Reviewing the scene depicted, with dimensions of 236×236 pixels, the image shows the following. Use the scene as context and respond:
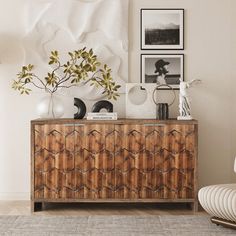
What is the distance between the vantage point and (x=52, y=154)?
490 centimetres

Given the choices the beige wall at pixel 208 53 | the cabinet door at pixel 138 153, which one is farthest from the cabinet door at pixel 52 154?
the beige wall at pixel 208 53

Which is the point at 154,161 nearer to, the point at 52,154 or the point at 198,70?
the point at 52,154

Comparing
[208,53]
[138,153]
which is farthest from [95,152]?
[208,53]

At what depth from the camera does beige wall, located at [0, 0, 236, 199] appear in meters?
5.39

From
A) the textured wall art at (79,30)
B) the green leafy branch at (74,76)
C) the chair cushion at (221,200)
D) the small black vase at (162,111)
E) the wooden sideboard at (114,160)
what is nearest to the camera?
the chair cushion at (221,200)

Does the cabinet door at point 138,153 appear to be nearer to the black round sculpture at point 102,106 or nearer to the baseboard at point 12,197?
the black round sculpture at point 102,106

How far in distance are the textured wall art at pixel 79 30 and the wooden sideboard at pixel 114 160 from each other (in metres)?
0.61

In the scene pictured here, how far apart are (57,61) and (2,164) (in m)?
1.18

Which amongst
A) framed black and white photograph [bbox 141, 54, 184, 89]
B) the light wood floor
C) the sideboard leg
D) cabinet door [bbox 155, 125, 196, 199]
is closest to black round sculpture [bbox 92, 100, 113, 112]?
framed black and white photograph [bbox 141, 54, 184, 89]

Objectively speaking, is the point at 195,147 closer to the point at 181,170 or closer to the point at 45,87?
the point at 181,170

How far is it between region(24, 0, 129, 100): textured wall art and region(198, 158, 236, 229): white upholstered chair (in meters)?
1.63

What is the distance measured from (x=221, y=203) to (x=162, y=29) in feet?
6.71

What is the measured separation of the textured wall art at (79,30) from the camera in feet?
17.6

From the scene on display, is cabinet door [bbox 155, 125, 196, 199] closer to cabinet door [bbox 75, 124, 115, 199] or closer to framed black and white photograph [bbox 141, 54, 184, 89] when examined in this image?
cabinet door [bbox 75, 124, 115, 199]
